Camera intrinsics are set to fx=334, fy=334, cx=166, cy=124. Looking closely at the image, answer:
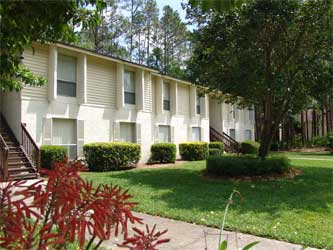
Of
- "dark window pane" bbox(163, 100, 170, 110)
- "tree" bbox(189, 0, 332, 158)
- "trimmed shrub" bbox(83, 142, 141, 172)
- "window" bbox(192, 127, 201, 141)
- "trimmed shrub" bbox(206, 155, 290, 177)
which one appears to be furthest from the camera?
"window" bbox(192, 127, 201, 141)

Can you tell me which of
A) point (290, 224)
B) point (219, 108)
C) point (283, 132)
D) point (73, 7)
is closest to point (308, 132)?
point (283, 132)

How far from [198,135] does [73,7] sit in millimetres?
22684

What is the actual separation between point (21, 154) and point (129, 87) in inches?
304

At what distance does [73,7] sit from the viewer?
290 cm

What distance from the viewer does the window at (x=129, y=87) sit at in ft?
61.6

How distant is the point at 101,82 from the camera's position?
1742cm

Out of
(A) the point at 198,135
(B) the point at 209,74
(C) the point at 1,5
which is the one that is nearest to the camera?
(C) the point at 1,5

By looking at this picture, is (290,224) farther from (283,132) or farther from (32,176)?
(283,132)

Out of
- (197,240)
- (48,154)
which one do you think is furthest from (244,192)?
(48,154)

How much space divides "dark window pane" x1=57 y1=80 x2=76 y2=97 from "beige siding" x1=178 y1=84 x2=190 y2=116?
9388 millimetres

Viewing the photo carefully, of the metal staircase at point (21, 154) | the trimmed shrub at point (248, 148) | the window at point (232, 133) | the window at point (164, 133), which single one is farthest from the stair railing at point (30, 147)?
the window at point (232, 133)

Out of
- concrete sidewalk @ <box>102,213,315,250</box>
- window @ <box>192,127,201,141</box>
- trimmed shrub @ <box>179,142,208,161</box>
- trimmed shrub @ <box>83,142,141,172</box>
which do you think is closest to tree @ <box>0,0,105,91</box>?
concrete sidewalk @ <box>102,213,315,250</box>

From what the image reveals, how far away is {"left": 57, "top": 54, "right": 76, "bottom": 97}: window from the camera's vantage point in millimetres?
15344

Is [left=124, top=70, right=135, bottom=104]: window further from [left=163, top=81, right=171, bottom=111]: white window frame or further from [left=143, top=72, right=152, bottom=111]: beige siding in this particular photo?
[left=163, top=81, right=171, bottom=111]: white window frame
